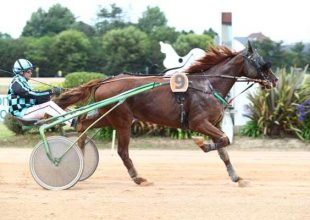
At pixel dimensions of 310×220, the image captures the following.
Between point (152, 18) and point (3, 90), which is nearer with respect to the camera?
point (3, 90)

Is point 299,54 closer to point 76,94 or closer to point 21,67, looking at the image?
point 76,94

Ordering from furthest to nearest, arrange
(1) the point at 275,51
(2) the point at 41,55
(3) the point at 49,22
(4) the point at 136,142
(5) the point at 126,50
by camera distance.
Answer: (3) the point at 49,22 → (5) the point at 126,50 → (1) the point at 275,51 → (2) the point at 41,55 → (4) the point at 136,142

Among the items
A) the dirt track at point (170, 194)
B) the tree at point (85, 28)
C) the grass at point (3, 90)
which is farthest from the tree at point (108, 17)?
the dirt track at point (170, 194)

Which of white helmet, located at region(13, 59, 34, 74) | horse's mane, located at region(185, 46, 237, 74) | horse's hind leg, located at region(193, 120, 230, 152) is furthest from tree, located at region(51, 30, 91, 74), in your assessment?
horse's hind leg, located at region(193, 120, 230, 152)

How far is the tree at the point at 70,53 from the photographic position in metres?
44.1

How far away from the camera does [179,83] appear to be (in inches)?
358

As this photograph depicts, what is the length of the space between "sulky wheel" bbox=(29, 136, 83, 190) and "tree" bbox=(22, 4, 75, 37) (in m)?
50.0

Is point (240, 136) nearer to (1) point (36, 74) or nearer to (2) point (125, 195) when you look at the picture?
(2) point (125, 195)

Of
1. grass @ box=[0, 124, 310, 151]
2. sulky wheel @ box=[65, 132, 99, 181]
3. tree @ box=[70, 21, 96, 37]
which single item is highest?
tree @ box=[70, 21, 96, 37]

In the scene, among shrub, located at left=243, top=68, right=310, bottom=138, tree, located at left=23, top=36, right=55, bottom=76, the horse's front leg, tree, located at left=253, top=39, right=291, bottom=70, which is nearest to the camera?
the horse's front leg

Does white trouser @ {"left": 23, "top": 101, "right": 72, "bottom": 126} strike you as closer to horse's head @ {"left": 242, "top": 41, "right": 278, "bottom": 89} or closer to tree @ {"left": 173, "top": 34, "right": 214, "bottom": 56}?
horse's head @ {"left": 242, "top": 41, "right": 278, "bottom": 89}

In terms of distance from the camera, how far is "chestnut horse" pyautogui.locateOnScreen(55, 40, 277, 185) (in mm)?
9141

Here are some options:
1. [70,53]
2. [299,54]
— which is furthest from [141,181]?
[299,54]

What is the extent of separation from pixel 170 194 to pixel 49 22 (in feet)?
176
